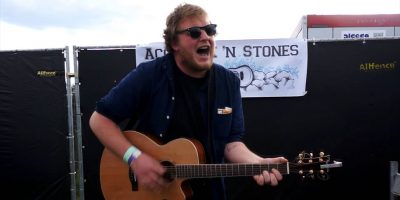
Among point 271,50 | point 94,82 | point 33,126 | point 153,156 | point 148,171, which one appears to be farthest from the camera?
point 33,126

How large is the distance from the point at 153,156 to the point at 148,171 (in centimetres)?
27

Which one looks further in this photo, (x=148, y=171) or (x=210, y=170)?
(x=210, y=170)

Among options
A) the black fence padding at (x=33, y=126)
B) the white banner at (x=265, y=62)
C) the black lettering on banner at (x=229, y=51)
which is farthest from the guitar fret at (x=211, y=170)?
the black fence padding at (x=33, y=126)

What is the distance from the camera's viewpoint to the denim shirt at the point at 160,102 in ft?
7.82

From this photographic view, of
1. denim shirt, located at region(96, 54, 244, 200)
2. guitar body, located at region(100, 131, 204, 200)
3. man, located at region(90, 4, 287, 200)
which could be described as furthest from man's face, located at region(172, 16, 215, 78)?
guitar body, located at region(100, 131, 204, 200)

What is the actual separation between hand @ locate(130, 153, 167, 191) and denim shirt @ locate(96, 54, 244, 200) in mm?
247

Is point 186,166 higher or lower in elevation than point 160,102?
lower

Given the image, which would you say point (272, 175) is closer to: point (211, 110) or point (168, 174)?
point (211, 110)

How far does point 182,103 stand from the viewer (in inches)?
96.8

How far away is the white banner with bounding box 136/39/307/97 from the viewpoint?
207 inches

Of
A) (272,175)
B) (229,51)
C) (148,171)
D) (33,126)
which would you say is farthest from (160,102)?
(33,126)

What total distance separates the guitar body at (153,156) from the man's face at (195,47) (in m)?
0.48

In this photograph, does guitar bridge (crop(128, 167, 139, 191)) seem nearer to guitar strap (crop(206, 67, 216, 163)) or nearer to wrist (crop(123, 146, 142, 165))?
wrist (crop(123, 146, 142, 165))

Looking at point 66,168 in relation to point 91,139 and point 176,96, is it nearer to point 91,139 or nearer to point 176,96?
point 91,139
